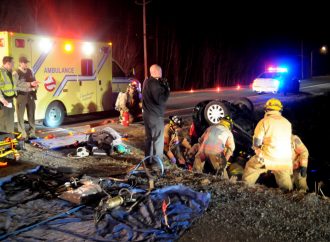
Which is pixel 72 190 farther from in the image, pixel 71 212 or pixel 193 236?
pixel 193 236

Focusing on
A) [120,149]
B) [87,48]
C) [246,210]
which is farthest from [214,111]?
[246,210]

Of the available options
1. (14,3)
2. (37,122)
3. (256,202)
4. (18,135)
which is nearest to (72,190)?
(256,202)

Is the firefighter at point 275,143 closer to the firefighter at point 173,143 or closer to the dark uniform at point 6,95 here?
the firefighter at point 173,143

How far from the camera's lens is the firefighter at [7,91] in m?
9.22

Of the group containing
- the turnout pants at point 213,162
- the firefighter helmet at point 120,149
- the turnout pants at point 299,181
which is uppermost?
the firefighter helmet at point 120,149

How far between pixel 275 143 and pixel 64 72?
868 cm

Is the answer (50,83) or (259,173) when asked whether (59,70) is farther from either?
(259,173)


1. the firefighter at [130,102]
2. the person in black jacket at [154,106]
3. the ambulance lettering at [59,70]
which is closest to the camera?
the person in black jacket at [154,106]

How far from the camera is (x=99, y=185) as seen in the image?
6.01 m

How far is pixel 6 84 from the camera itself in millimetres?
9320

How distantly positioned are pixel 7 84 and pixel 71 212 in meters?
5.09

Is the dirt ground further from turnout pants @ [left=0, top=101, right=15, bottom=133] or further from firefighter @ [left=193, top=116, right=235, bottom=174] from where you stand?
turnout pants @ [left=0, top=101, right=15, bottom=133]

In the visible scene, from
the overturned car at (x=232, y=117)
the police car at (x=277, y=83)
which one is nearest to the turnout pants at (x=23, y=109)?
the overturned car at (x=232, y=117)

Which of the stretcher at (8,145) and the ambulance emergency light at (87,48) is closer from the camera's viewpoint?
the stretcher at (8,145)
